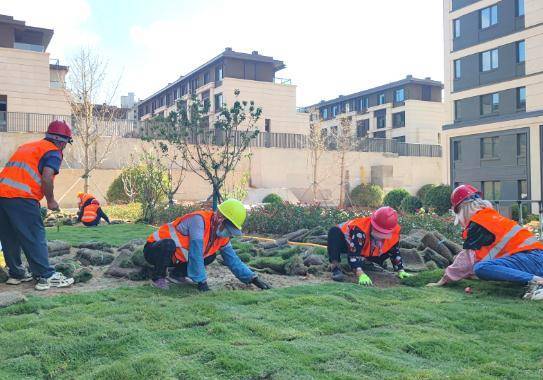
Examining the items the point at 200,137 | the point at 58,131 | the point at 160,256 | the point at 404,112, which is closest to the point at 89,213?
the point at 58,131

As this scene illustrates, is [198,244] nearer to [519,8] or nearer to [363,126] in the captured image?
[519,8]

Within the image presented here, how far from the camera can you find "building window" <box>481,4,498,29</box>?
34.2 meters

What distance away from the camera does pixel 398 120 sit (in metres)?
58.9

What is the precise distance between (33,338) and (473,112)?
35.2m

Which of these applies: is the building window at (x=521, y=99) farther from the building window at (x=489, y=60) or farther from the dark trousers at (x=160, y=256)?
the dark trousers at (x=160, y=256)

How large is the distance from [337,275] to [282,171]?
30.1m

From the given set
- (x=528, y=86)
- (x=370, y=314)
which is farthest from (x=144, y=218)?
(x=528, y=86)

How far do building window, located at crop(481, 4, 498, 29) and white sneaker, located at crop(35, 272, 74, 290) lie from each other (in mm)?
34211

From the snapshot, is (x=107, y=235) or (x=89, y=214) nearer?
(x=107, y=235)

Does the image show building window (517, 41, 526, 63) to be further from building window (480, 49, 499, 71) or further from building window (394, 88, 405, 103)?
building window (394, 88, 405, 103)

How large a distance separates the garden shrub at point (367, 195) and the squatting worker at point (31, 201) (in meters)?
30.0

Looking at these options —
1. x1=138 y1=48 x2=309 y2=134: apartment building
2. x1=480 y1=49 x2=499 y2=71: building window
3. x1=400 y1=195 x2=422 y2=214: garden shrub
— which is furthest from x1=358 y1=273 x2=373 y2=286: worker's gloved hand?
x1=138 y1=48 x2=309 y2=134: apartment building

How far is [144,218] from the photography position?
1705 cm

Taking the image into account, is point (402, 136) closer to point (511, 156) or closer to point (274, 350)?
point (511, 156)
